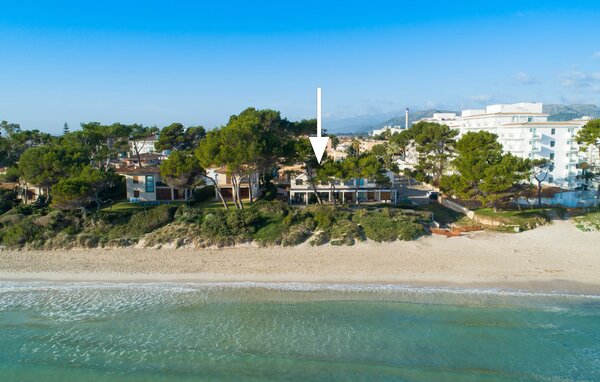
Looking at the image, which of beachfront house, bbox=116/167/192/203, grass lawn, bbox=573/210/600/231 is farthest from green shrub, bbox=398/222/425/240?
beachfront house, bbox=116/167/192/203

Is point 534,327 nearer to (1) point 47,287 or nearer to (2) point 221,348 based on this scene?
(2) point 221,348

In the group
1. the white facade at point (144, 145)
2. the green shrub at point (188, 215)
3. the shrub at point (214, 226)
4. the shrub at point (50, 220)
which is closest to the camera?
the shrub at point (214, 226)

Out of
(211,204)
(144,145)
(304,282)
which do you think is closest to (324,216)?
(304,282)

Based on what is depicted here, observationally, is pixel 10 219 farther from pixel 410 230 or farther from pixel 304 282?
pixel 410 230

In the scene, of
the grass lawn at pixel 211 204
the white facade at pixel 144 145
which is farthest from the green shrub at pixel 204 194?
the white facade at pixel 144 145

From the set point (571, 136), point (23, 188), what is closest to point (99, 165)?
point (23, 188)

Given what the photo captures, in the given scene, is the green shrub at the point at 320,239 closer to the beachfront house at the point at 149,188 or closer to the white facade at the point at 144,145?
the beachfront house at the point at 149,188
